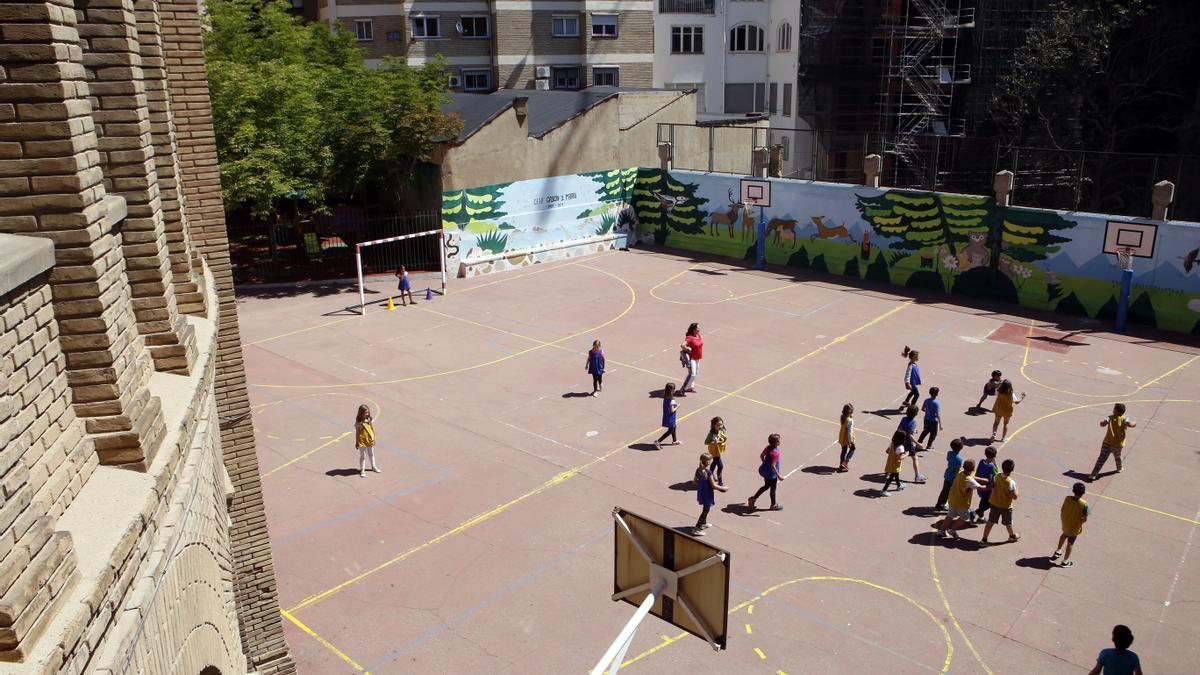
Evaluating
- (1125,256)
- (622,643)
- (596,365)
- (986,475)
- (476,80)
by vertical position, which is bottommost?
(986,475)

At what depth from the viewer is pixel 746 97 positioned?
57812mm

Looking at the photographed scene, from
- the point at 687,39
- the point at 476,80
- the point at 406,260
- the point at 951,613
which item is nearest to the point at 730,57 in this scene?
the point at 687,39

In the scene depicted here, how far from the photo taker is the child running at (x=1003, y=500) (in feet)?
50.6

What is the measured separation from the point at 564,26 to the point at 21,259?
51769 millimetres

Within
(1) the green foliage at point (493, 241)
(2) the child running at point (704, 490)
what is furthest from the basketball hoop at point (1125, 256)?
(1) the green foliage at point (493, 241)

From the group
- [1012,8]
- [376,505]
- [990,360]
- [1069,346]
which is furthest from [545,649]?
[1012,8]

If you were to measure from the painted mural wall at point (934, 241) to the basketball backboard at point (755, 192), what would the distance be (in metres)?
0.33

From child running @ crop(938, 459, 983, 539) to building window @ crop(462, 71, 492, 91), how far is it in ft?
140

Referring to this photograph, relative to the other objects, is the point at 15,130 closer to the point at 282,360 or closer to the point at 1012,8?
the point at 282,360

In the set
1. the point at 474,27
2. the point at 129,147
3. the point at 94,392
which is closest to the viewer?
the point at 94,392

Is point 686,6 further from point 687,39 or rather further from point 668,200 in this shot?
point 668,200

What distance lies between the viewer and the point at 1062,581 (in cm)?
1482

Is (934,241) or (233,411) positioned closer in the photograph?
(233,411)

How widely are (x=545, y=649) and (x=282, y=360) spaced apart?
15.2m
